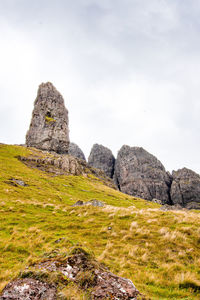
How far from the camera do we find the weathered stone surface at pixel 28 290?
156 inches

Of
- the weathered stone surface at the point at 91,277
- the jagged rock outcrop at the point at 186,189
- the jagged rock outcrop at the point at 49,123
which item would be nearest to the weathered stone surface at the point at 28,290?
the weathered stone surface at the point at 91,277

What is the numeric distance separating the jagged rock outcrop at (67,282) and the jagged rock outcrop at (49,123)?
141 metres

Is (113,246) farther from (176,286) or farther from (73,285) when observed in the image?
(73,285)

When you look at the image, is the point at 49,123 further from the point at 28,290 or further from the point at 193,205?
the point at 28,290

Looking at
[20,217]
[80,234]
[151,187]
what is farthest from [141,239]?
[151,187]

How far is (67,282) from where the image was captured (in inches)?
180

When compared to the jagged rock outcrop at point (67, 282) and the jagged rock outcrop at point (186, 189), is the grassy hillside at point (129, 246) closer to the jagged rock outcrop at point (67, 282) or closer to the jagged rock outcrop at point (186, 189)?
the jagged rock outcrop at point (67, 282)

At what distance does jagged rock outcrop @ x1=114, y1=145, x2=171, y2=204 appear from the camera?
160875 mm

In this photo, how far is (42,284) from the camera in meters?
4.44

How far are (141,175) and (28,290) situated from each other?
17545 cm

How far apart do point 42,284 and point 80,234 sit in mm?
9730

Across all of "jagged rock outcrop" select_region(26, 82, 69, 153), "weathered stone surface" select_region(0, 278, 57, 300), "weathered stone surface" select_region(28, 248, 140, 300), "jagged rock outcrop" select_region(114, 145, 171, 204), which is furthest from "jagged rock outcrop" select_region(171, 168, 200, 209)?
"weathered stone surface" select_region(0, 278, 57, 300)

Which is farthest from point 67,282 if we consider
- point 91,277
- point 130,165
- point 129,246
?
point 130,165

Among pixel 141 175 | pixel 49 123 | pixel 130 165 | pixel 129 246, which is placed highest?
pixel 49 123
